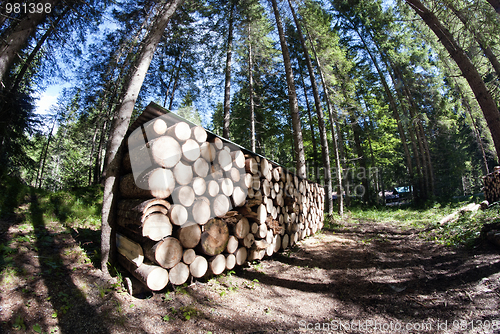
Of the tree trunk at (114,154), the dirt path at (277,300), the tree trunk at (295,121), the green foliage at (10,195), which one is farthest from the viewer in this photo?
the tree trunk at (295,121)

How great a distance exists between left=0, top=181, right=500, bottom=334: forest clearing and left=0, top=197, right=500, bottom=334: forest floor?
0.01 metres

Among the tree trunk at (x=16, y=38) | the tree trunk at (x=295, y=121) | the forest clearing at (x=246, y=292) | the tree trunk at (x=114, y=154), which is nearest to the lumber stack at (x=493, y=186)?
the forest clearing at (x=246, y=292)

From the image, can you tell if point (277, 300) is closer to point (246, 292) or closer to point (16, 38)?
point (246, 292)

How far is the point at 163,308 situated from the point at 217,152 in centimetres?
218

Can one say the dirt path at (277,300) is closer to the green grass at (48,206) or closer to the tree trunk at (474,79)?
the green grass at (48,206)

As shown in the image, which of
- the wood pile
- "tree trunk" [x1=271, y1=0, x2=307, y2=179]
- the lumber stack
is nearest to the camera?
the wood pile

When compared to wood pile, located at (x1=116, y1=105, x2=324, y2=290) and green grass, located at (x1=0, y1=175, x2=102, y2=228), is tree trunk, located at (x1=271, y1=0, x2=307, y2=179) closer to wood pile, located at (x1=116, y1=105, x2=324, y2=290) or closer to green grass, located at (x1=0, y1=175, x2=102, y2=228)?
wood pile, located at (x1=116, y1=105, x2=324, y2=290)

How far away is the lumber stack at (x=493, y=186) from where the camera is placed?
9.50 meters

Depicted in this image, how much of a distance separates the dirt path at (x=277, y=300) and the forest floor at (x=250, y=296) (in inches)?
0.4

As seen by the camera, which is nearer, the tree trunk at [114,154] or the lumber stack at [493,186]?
the tree trunk at [114,154]

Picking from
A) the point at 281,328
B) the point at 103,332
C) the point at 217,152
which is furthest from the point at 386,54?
the point at 103,332

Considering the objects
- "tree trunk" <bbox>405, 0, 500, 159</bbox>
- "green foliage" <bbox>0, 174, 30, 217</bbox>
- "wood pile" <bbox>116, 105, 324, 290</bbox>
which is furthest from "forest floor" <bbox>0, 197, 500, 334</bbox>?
"tree trunk" <bbox>405, 0, 500, 159</bbox>

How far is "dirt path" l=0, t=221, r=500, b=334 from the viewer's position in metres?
2.21

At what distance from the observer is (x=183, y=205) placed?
9.50 ft
